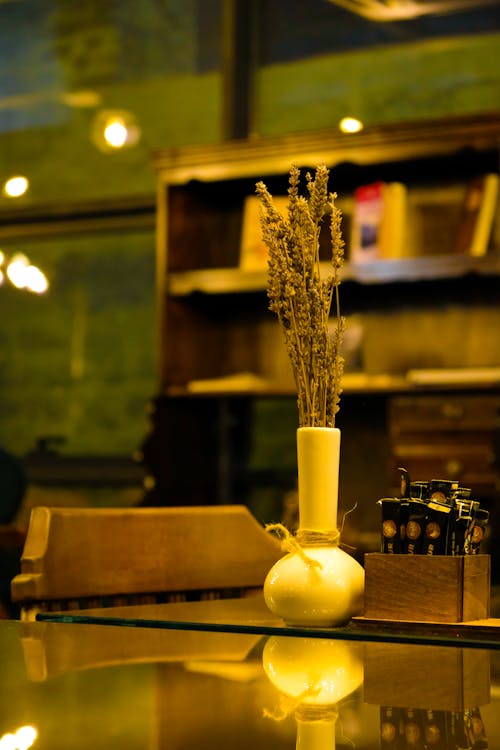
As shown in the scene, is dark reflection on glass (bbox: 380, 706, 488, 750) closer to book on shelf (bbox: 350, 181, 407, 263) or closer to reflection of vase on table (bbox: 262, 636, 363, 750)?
reflection of vase on table (bbox: 262, 636, 363, 750)

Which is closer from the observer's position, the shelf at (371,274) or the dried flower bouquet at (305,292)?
the dried flower bouquet at (305,292)

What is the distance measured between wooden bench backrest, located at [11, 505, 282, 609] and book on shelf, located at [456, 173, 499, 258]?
2617 millimetres

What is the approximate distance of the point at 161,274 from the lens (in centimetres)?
479

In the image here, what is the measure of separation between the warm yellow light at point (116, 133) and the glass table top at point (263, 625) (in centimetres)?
423

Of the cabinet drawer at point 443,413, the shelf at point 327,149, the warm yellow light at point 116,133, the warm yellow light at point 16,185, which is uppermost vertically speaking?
the warm yellow light at point 116,133

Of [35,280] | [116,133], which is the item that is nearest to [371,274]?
[116,133]

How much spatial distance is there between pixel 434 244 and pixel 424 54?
870mm

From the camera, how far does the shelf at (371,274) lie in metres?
4.30

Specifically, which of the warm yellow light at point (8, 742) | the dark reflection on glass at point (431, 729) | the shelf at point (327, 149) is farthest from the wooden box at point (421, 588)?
the shelf at point (327, 149)

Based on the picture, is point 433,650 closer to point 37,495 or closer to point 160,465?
point 160,465

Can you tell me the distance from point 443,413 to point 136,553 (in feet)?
8.16

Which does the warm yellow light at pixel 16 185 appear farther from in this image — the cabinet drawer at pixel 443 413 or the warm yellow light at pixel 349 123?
the cabinet drawer at pixel 443 413

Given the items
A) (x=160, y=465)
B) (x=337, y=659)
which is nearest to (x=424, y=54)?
(x=160, y=465)

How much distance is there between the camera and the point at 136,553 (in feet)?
6.04
